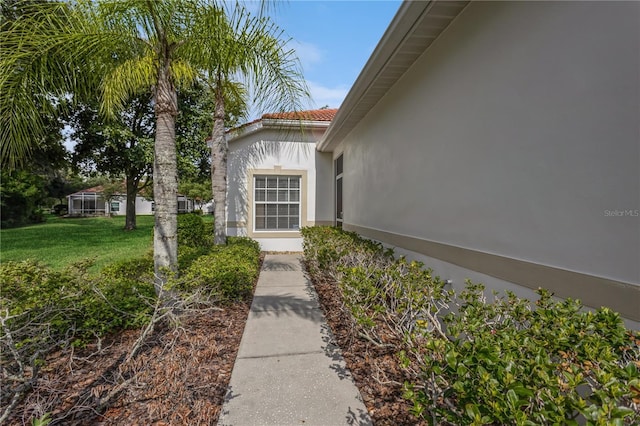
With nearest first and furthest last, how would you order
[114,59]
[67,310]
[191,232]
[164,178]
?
[67,310] < [164,178] < [114,59] < [191,232]

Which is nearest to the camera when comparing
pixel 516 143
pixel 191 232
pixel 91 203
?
pixel 516 143

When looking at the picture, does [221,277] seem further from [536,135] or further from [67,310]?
[536,135]

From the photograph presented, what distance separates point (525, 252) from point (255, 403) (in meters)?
2.69

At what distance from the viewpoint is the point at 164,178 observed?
398 cm

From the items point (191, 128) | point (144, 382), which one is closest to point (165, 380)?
point (144, 382)

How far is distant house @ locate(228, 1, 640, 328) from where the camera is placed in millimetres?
1816

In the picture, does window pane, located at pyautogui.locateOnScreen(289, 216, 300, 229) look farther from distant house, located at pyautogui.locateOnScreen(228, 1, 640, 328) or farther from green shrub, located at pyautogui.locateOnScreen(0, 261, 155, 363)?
green shrub, located at pyautogui.locateOnScreen(0, 261, 155, 363)

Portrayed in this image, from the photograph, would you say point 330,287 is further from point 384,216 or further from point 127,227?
point 127,227

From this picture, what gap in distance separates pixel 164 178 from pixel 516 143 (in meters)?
4.15

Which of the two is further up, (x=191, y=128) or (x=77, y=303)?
(x=191, y=128)

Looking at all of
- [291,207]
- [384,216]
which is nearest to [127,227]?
[291,207]

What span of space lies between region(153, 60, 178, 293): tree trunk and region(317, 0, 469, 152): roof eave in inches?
121

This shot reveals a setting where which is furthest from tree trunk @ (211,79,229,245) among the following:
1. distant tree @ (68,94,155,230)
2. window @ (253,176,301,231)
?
distant tree @ (68,94,155,230)

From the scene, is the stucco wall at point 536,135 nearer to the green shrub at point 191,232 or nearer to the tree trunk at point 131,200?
the green shrub at point 191,232
